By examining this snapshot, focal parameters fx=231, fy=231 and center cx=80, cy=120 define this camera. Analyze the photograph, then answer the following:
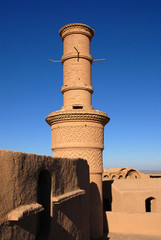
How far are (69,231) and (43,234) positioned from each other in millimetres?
1336

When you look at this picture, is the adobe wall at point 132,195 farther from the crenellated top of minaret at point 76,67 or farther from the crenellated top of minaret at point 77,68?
the crenellated top of minaret at point 76,67

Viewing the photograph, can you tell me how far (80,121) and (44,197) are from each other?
4290 millimetres

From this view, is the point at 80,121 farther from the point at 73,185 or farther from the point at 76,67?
the point at 73,185

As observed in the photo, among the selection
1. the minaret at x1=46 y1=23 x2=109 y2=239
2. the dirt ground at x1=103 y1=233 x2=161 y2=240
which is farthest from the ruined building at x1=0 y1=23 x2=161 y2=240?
the dirt ground at x1=103 y1=233 x2=161 y2=240

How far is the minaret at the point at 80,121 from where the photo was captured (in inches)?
352

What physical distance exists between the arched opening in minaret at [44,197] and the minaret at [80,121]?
3660 millimetres

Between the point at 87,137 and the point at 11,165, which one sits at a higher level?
the point at 87,137

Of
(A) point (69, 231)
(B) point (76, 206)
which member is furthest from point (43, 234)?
(B) point (76, 206)

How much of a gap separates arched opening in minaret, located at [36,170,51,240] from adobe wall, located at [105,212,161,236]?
20.2 ft

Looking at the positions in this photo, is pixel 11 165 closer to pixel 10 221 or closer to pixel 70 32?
pixel 10 221

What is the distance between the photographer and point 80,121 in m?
9.08

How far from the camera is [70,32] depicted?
1011cm

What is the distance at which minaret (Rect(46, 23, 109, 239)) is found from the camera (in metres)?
8.93

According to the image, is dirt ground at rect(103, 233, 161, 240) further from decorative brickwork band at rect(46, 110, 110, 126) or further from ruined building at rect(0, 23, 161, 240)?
decorative brickwork band at rect(46, 110, 110, 126)
